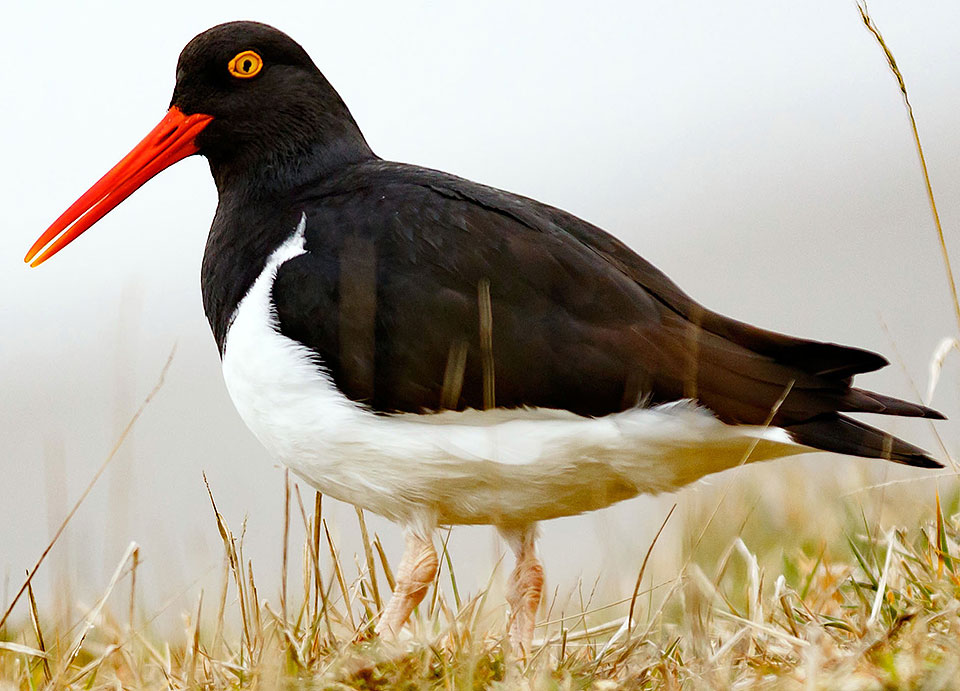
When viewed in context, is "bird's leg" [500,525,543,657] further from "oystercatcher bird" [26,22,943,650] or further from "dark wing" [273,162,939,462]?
"dark wing" [273,162,939,462]

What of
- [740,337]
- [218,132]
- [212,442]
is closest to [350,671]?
[740,337]

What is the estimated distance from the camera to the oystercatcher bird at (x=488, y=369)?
11.6ft

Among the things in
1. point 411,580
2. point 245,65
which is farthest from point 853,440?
point 245,65

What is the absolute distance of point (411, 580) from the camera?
3.88 meters

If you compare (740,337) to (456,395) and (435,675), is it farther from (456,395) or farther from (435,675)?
(435,675)

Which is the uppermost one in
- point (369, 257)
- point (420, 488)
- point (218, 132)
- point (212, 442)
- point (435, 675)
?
point (218, 132)

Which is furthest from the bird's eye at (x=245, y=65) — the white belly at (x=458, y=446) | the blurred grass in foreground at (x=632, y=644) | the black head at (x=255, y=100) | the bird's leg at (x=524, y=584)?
the bird's leg at (x=524, y=584)

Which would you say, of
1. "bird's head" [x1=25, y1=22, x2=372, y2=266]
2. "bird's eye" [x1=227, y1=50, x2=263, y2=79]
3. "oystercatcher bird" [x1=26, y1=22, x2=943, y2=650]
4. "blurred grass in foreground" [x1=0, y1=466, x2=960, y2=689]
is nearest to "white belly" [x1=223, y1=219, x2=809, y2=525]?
"oystercatcher bird" [x1=26, y1=22, x2=943, y2=650]

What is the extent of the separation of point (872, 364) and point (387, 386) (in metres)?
1.39

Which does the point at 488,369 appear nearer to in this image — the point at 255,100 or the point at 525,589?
the point at 525,589

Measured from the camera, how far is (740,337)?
3.81 meters

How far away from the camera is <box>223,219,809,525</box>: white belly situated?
11.6 feet

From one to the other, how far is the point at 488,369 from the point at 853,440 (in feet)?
3.36

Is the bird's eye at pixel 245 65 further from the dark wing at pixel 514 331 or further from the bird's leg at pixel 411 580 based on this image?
the bird's leg at pixel 411 580
